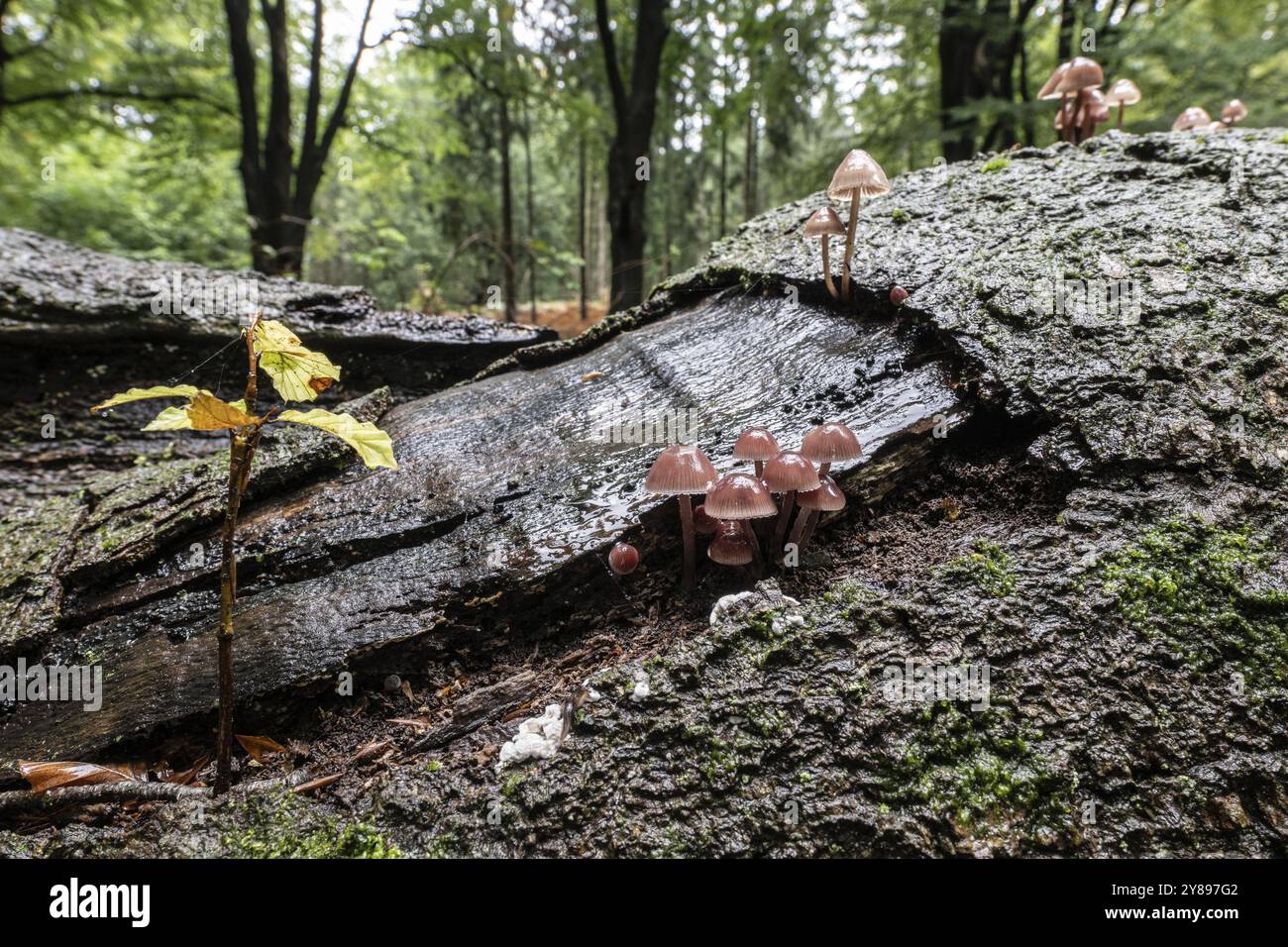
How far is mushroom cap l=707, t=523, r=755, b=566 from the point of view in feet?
6.93

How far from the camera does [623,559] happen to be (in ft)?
7.25

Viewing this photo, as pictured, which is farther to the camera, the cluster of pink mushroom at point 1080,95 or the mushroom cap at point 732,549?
the cluster of pink mushroom at point 1080,95

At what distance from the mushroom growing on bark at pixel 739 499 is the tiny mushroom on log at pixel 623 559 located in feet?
1.27

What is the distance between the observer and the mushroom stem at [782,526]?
2.14 metres

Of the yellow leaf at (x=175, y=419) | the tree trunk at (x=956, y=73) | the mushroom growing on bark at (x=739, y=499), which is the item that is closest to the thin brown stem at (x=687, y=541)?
the mushroom growing on bark at (x=739, y=499)

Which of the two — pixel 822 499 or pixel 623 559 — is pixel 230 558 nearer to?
pixel 623 559

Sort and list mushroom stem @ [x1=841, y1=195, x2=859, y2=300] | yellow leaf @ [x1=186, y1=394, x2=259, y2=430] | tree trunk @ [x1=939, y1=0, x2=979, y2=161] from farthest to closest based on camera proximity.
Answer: tree trunk @ [x1=939, y1=0, x2=979, y2=161], mushroom stem @ [x1=841, y1=195, x2=859, y2=300], yellow leaf @ [x1=186, y1=394, x2=259, y2=430]

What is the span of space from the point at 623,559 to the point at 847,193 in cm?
206

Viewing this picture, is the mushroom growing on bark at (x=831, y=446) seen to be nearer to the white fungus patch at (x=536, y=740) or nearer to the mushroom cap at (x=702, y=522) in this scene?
the mushroom cap at (x=702, y=522)

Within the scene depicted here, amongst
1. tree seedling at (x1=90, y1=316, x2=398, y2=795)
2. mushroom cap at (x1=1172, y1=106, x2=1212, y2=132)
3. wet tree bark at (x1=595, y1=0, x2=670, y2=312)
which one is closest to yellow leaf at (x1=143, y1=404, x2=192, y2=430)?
tree seedling at (x1=90, y1=316, x2=398, y2=795)

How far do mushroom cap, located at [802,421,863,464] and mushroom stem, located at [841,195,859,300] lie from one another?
1150 mm

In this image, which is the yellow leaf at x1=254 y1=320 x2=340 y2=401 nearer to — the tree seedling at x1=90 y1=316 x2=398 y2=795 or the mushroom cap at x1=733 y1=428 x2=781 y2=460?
the tree seedling at x1=90 y1=316 x2=398 y2=795

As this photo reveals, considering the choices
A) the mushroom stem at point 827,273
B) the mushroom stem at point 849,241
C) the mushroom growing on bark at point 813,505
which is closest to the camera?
the mushroom growing on bark at point 813,505

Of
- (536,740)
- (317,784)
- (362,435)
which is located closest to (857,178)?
(362,435)
